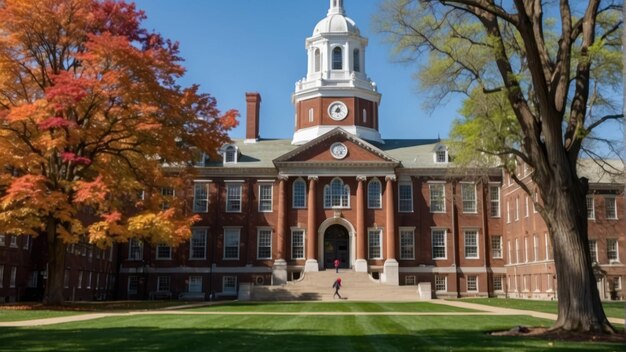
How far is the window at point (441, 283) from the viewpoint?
46.7m

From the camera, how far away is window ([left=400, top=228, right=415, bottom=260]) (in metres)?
47.1

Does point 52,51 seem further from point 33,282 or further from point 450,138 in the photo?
point 450,138

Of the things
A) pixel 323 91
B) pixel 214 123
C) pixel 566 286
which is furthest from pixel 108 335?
pixel 323 91

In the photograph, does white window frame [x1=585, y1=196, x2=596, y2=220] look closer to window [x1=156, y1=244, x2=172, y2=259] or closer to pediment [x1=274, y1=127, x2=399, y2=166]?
pediment [x1=274, y1=127, x2=399, y2=166]

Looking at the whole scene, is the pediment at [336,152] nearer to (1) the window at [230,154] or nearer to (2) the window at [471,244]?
(1) the window at [230,154]

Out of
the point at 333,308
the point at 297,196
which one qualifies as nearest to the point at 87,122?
the point at 333,308

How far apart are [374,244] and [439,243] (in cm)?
514

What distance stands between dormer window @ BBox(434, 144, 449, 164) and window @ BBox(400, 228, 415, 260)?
5.95m

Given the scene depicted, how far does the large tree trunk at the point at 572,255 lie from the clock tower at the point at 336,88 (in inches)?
1360

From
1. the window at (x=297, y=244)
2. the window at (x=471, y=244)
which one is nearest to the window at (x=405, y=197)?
the window at (x=471, y=244)

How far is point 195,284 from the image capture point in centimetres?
4716

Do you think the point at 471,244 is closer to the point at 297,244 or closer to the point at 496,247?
the point at 496,247

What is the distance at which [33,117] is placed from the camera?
1031 inches

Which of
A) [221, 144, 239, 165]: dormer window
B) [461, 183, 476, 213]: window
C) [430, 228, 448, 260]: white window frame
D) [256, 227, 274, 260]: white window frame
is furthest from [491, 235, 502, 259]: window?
[221, 144, 239, 165]: dormer window
